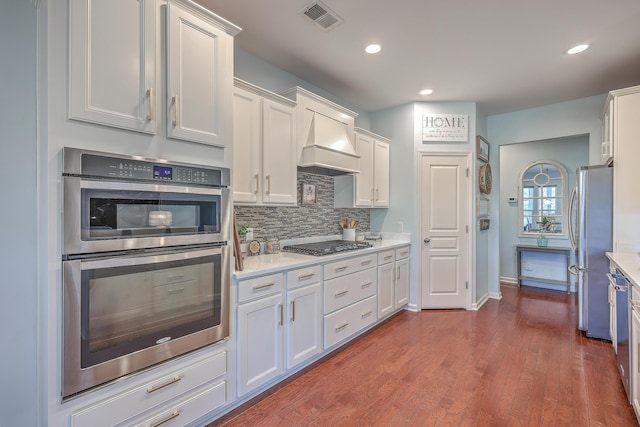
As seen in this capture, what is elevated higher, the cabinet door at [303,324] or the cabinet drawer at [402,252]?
the cabinet drawer at [402,252]

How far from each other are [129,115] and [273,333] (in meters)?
1.65

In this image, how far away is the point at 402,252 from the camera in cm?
392

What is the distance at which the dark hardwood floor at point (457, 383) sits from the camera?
1.97 metres

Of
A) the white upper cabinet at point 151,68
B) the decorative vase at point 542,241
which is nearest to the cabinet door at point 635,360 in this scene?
the white upper cabinet at point 151,68

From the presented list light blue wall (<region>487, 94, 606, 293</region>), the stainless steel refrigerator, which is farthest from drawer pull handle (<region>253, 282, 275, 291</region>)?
light blue wall (<region>487, 94, 606, 293</region>)

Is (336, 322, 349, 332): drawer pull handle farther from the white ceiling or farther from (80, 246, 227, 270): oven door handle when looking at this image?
the white ceiling

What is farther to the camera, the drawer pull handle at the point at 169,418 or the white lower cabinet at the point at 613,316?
the white lower cabinet at the point at 613,316

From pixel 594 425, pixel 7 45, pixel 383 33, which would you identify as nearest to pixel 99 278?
pixel 7 45

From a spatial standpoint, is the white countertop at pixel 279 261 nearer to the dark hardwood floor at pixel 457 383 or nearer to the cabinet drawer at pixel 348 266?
the cabinet drawer at pixel 348 266

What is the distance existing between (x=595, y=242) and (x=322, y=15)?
11.0 feet

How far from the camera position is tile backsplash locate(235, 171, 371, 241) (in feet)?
9.40

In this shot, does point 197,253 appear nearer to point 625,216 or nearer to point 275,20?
point 275,20

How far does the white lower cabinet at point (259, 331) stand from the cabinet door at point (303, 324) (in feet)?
0.29

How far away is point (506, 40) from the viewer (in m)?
2.60
